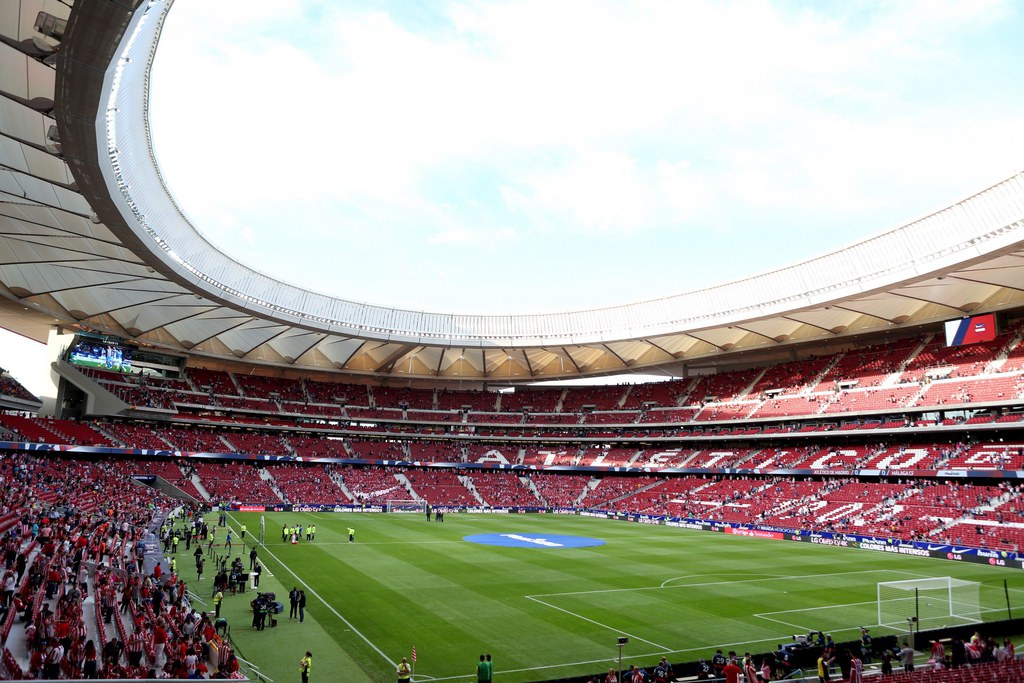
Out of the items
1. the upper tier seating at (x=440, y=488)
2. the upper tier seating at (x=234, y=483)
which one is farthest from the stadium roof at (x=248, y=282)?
the upper tier seating at (x=440, y=488)

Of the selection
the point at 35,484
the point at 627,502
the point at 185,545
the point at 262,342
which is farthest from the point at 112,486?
the point at 627,502

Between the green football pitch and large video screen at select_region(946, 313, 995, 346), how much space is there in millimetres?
21144

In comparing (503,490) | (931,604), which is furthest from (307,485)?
(931,604)

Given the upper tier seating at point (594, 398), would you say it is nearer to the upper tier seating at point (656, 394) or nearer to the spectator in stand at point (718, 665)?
the upper tier seating at point (656, 394)

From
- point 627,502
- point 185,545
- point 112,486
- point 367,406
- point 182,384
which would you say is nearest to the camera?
point 185,545

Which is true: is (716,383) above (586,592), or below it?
above

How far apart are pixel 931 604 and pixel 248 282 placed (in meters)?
48.8

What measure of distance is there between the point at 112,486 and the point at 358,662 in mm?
33889

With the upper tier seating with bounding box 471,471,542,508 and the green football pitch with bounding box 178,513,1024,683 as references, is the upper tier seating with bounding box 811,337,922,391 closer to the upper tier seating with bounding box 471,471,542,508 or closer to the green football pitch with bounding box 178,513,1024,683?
the green football pitch with bounding box 178,513,1024,683

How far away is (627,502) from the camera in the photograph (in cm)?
6272

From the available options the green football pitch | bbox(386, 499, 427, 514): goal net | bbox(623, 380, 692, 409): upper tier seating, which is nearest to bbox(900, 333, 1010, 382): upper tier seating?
the green football pitch

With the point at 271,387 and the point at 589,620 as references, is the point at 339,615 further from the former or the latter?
the point at 271,387

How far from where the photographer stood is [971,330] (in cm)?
5122

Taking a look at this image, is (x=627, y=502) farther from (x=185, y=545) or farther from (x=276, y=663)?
(x=276, y=663)
